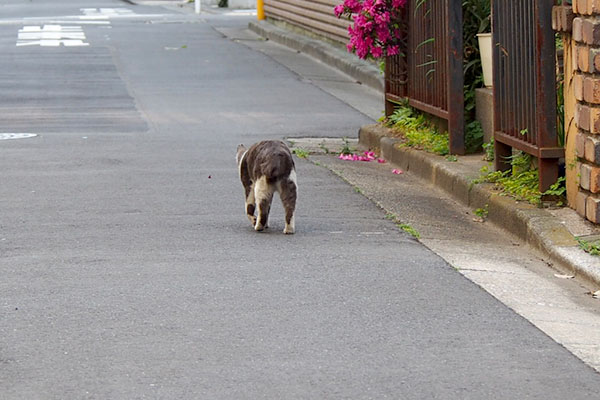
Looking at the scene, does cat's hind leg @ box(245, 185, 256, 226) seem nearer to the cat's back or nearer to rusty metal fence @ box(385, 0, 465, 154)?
the cat's back

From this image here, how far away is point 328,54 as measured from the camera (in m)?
22.7

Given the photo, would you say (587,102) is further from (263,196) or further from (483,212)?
(263,196)

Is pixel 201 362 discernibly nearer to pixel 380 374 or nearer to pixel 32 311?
pixel 380 374

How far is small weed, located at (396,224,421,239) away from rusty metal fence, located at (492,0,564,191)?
973 mm

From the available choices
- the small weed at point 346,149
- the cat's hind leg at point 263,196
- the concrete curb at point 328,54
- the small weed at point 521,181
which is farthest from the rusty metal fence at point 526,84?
the concrete curb at point 328,54

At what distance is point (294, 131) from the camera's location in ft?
49.0

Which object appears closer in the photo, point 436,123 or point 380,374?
point 380,374

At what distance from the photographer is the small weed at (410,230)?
8734 mm

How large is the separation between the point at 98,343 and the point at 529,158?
15.4ft

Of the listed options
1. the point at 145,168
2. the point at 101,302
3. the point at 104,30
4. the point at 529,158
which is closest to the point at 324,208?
the point at 529,158

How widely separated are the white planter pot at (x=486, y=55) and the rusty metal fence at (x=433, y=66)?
199 millimetres

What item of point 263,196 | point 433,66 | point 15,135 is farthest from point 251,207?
point 15,135

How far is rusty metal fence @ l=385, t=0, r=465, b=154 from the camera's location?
1126 centimetres

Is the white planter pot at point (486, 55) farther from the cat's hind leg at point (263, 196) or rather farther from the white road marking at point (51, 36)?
the white road marking at point (51, 36)
